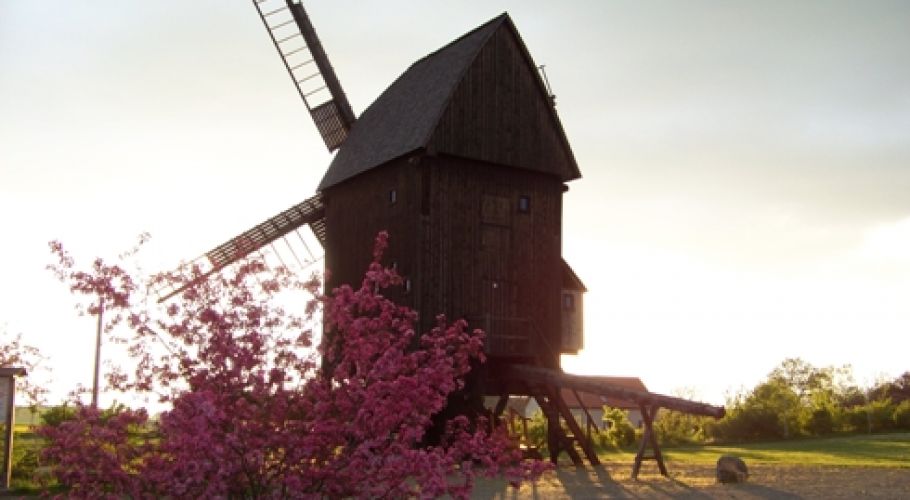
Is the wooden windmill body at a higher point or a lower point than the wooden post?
higher

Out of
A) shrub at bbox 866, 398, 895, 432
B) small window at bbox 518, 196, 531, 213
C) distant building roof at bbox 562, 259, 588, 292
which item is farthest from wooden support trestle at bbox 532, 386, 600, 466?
shrub at bbox 866, 398, 895, 432

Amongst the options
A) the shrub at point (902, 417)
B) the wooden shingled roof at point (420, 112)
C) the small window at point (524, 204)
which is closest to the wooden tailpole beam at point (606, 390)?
the small window at point (524, 204)

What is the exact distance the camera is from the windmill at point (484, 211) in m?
25.9

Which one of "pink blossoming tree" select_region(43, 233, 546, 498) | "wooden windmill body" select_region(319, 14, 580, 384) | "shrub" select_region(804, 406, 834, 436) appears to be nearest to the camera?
"pink blossoming tree" select_region(43, 233, 546, 498)

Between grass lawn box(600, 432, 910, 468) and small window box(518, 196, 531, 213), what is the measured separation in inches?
348

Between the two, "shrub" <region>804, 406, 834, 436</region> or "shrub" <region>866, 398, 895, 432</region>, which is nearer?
"shrub" <region>804, 406, 834, 436</region>

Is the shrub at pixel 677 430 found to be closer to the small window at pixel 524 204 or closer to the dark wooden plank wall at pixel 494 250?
the dark wooden plank wall at pixel 494 250

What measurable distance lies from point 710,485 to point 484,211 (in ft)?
31.0

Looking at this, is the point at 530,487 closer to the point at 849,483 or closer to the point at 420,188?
the point at 849,483

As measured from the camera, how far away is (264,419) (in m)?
Answer: 10.5

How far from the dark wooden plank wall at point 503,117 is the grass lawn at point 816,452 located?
1014 centimetres

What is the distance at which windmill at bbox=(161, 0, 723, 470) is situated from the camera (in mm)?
25922

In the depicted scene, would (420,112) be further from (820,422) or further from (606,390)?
(820,422)

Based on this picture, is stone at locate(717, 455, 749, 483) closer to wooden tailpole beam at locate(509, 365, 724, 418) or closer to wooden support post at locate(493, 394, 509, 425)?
wooden tailpole beam at locate(509, 365, 724, 418)
